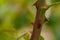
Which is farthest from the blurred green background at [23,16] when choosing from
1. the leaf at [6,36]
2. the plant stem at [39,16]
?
the plant stem at [39,16]

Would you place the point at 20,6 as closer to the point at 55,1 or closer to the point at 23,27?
the point at 23,27

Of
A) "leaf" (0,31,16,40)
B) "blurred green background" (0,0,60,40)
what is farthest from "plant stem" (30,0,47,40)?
"blurred green background" (0,0,60,40)

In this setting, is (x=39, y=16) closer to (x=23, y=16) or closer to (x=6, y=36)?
(x=6, y=36)

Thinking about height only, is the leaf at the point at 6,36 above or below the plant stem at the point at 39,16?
above

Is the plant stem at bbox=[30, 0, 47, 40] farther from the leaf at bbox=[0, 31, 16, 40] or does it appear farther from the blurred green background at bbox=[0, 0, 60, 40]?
the blurred green background at bbox=[0, 0, 60, 40]

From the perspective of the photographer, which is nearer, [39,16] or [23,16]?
[39,16]

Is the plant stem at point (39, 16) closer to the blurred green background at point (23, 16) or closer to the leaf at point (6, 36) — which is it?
the leaf at point (6, 36)

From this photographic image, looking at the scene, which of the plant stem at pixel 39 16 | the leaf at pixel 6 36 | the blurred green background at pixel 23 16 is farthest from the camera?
the blurred green background at pixel 23 16

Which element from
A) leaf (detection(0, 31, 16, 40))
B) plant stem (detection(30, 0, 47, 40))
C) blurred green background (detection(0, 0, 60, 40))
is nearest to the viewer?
plant stem (detection(30, 0, 47, 40))

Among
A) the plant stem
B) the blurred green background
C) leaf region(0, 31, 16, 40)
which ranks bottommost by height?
the plant stem

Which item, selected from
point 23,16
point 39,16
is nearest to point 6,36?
point 39,16

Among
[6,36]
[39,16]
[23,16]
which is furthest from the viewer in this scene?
[23,16]

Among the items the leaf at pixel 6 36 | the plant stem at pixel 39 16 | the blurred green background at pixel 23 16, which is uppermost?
the blurred green background at pixel 23 16
